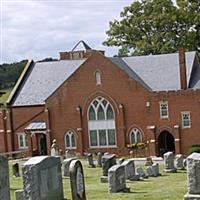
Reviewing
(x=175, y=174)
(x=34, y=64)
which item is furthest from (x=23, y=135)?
(x=175, y=174)

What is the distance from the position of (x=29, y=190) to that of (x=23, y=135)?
1848 inches

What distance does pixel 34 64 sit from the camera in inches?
2734

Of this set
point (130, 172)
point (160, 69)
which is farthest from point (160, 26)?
point (130, 172)

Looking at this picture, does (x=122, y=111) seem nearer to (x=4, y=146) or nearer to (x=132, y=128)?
(x=132, y=128)

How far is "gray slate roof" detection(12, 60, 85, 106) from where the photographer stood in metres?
66.4

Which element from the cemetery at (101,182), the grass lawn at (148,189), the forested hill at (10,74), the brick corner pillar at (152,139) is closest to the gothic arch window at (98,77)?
the brick corner pillar at (152,139)

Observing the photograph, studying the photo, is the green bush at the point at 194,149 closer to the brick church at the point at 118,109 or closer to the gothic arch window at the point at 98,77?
the brick church at the point at 118,109

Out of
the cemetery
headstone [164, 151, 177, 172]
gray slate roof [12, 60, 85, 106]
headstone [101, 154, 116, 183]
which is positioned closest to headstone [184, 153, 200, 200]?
the cemetery

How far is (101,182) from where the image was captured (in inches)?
1286

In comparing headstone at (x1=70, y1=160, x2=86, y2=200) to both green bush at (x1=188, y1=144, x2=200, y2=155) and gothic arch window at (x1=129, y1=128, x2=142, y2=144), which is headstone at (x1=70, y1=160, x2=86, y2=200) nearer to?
green bush at (x1=188, y1=144, x2=200, y2=155)

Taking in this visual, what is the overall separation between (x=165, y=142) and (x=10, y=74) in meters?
86.7

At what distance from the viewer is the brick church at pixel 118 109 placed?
2285 inches

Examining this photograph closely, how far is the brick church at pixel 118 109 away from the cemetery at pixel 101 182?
53.7 ft

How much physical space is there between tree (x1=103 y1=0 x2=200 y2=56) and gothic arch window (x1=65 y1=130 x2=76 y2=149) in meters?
17.5
